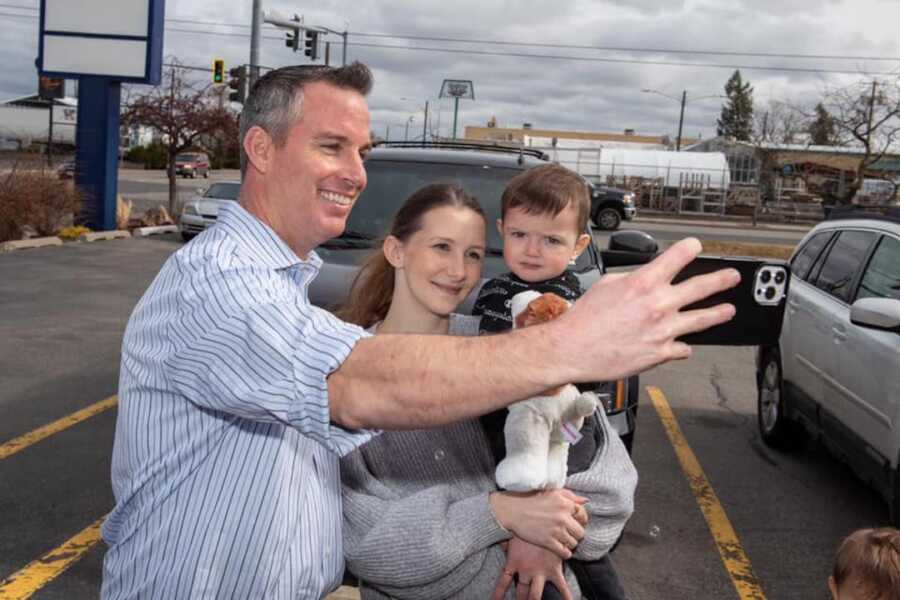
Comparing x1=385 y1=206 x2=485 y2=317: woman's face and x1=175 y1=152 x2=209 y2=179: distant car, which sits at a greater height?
x1=175 y1=152 x2=209 y2=179: distant car

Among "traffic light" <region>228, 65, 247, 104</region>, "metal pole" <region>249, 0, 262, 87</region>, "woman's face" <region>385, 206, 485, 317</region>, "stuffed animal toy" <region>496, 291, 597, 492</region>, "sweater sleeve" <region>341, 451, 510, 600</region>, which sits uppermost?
"metal pole" <region>249, 0, 262, 87</region>

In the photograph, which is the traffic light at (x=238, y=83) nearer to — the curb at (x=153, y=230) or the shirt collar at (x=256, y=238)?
the curb at (x=153, y=230)

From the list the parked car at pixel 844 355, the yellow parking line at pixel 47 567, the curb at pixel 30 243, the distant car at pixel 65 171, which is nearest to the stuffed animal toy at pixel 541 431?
the yellow parking line at pixel 47 567

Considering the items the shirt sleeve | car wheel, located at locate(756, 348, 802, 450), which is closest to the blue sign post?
car wheel, located at locate(756, 348, 802, 450)

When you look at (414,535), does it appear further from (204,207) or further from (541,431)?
(204,207)

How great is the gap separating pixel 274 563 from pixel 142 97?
26.7 meters

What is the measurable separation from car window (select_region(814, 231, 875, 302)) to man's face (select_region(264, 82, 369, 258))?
477 cm

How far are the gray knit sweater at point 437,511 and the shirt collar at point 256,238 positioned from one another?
60 cm

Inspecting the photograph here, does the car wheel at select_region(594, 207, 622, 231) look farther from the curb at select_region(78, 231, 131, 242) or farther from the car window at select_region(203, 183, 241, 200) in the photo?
the curb at select_region(78, 231, 131, 242)

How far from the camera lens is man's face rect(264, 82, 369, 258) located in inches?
73.1

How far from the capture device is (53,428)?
21.2ft

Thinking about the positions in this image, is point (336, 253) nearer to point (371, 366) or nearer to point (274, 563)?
point (274, 563)

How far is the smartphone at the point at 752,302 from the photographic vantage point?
1.53 metres

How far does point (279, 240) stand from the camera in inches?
71.1
